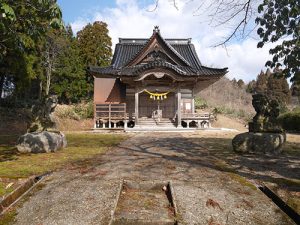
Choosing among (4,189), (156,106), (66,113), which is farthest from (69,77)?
(4,189)

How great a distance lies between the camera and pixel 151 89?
22.7 m

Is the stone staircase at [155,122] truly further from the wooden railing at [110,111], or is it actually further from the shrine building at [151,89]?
the wooden railing at [110,111]

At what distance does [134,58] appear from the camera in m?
23.3

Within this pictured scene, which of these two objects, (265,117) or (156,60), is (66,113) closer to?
(156,60)

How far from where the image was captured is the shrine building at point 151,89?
21.3m

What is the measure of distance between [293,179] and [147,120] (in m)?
17.4

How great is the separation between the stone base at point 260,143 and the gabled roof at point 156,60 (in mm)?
12412

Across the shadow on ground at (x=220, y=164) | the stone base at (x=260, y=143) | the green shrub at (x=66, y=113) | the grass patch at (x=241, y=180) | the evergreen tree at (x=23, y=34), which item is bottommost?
the grass patch at (x=241, y=180)

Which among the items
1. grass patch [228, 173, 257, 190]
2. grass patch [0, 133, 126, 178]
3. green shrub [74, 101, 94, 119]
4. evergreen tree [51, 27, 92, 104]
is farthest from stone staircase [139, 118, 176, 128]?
grass patch [228, 173, 257, 190]

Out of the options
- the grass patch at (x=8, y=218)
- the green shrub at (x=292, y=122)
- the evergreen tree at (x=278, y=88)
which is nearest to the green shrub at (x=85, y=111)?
the green shrub at (x=292, y=122)

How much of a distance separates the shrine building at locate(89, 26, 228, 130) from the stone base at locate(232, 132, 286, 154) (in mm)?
11665

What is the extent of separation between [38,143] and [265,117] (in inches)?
279

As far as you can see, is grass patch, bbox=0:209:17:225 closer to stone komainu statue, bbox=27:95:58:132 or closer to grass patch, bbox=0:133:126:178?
grass patch, bbox=0:133:126:178

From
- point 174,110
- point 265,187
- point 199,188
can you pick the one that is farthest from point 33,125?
point 174,110
